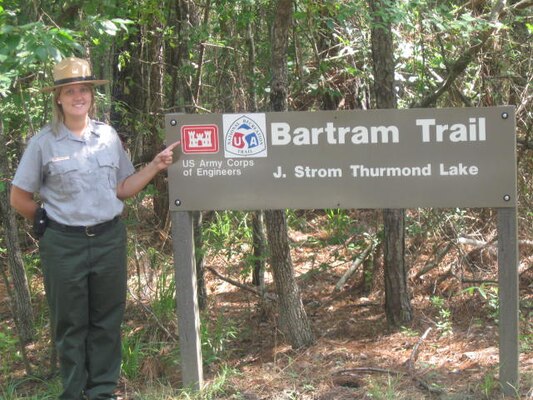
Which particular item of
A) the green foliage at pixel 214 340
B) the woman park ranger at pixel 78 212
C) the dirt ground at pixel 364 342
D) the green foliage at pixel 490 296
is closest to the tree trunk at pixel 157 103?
the dirt ground at pixel 364 342

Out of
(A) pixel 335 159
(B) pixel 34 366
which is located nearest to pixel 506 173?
(A) pixel 335 159

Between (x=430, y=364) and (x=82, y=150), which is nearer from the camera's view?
(x=82, y=150)

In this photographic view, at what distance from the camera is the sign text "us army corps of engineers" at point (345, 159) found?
3.66m

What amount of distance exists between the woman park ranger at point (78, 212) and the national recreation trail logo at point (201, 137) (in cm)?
13

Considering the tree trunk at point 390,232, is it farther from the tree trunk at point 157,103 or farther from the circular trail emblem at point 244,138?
the tree trunk at point 157,103

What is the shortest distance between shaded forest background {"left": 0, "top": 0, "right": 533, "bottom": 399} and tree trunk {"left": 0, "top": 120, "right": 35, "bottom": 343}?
0.01 metres

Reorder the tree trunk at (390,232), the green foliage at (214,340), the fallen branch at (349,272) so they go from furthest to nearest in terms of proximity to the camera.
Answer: the fallen branch at (349,272), the tree trunk at (390,232), the green foliage at (214,340)

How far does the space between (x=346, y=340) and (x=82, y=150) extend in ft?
9.27

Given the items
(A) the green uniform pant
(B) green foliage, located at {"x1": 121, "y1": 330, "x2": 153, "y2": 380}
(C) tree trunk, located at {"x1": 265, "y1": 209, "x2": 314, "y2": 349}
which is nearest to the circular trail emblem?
(A) the green uniform pant

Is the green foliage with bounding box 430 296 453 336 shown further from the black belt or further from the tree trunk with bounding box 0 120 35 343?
the tree trunk with bounding box 0 120 35 343

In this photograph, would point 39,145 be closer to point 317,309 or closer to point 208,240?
point 208,240

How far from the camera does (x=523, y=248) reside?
21.0 feet

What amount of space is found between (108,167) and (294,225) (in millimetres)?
3957

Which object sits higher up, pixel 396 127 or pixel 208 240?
pixel 396 127
